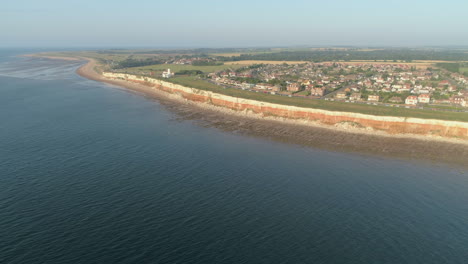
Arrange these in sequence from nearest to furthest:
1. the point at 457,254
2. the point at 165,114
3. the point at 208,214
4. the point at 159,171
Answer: the point at 457,254, the point at 208,214, the point at 159,171, the point at 165,114

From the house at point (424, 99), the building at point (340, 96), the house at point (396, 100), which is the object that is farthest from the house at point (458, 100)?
the building at point (340, 96)

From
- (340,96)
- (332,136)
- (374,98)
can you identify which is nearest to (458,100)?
(374,98)

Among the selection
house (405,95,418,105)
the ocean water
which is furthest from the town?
the ocean water

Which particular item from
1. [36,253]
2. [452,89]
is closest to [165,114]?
[36,253]

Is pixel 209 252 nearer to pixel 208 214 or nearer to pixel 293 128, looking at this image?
pixel 208 214

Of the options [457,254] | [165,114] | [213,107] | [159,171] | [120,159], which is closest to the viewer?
[457,254]

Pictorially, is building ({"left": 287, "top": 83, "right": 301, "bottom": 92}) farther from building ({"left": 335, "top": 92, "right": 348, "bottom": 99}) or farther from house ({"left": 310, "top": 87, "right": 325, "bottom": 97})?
building ({"left": 335, "top": 92, "right": 348, "bottom": 99})
